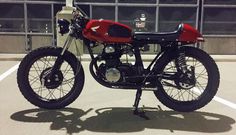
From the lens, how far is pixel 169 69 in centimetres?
578

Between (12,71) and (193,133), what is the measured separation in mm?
5662

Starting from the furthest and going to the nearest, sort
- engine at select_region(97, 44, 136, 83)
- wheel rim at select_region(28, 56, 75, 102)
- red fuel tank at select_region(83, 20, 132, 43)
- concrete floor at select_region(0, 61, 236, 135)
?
wheel rim at select_region(28, 56, 75, 102)
engine at select_region(97, 44, 136, 83)
red fuel tank at select_region(83, 20, 132, 43)
concrete floor at select_region(0, 61, 236, 135)

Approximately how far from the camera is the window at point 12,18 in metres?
12.6

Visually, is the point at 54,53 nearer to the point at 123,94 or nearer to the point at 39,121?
the point at 39,121

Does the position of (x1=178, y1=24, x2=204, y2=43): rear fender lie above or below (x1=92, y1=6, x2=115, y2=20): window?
below

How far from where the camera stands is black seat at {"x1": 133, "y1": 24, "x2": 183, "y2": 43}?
550 centimetres

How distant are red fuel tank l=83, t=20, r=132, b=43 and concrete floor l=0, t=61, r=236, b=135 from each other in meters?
1.11

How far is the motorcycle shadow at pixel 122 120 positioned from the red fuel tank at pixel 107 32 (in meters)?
1.11

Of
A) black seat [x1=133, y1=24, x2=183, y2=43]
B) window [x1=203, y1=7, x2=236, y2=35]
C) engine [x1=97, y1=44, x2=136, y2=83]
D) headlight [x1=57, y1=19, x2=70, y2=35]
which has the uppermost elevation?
window [x1=203, y1=7, x2=236, y2=35]

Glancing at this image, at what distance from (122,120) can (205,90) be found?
1.34 metres

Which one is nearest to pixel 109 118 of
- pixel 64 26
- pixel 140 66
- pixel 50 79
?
pixel 140 66

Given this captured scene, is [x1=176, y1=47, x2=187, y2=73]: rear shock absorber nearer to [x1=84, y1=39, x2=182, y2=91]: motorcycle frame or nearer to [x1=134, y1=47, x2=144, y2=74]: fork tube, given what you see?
[x1=84, y1=39, x2=182, y2=91]: motorcycle frame

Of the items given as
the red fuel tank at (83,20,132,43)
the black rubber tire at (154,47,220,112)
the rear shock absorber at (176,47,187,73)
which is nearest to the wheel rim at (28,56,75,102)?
the red fuel tank at (83,20,132,43)

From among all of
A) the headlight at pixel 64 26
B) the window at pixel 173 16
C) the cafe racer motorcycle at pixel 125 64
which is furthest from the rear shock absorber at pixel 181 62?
the window at pixel 173 16
